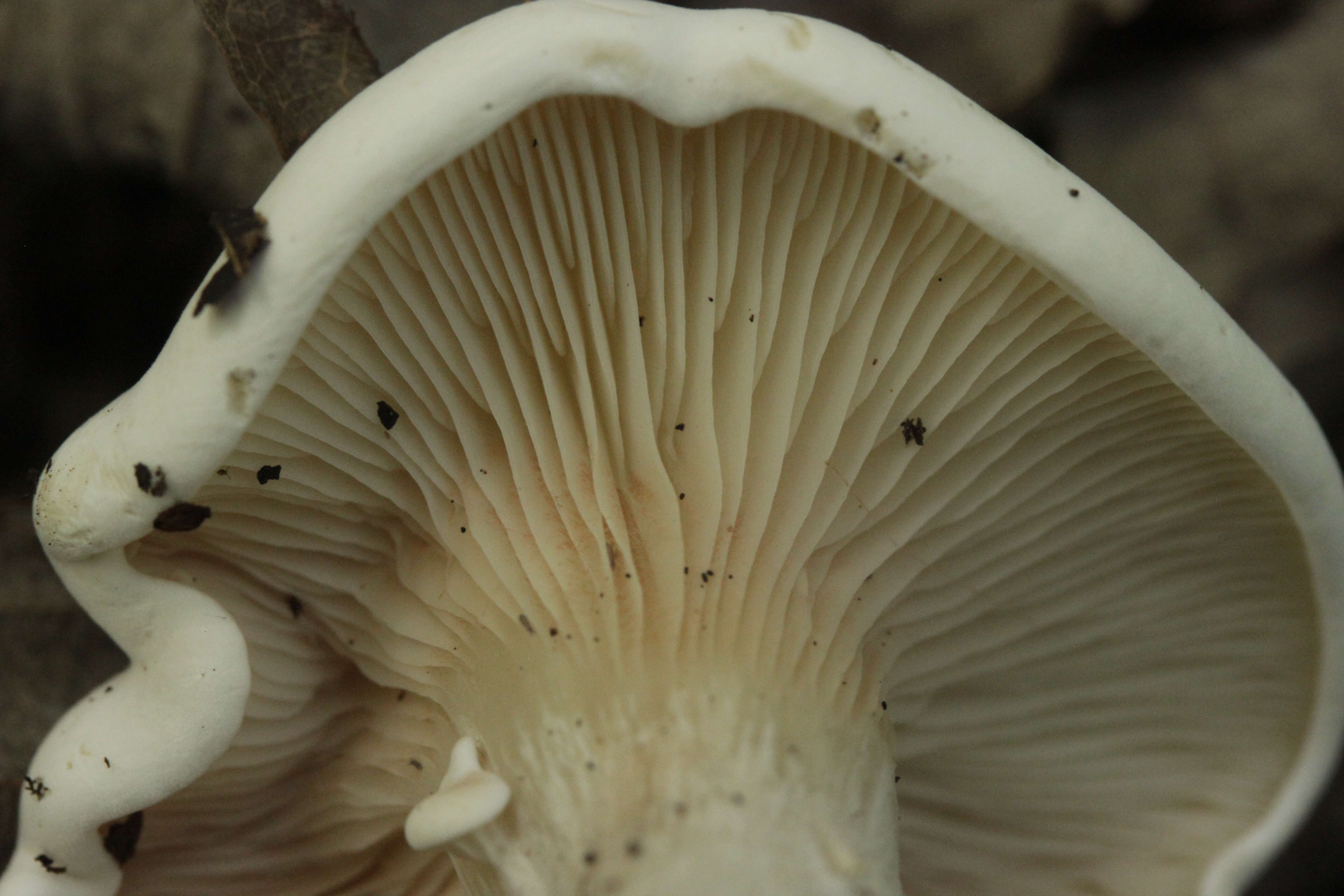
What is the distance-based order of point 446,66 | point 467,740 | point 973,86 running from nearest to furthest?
point 446,66 → point 467,740 → point 973,86

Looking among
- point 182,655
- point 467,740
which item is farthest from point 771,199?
point 182,655

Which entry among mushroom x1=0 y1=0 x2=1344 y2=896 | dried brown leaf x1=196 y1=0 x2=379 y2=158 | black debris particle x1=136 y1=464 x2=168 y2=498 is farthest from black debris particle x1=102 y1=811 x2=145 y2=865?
dried brown leaf x1=196 y1=0 x2=379 y2=158

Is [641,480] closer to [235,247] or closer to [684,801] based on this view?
[684,801]

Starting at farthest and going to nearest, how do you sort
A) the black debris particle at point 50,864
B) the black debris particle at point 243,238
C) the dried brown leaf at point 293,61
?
the dried brown leaf at point 293,61, the black debris particle at point 50,864, the black debris particle at point 243,238

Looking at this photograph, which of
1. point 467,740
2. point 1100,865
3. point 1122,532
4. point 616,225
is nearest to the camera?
point 616,225

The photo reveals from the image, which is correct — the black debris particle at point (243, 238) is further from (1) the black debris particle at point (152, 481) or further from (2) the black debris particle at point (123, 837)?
(2) the black debris particle at point (123, 837)

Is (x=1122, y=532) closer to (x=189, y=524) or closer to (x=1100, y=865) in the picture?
(x=1100, y=865)

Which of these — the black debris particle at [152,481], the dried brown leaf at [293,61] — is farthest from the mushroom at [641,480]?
the dried brown leaf at [293,61]
